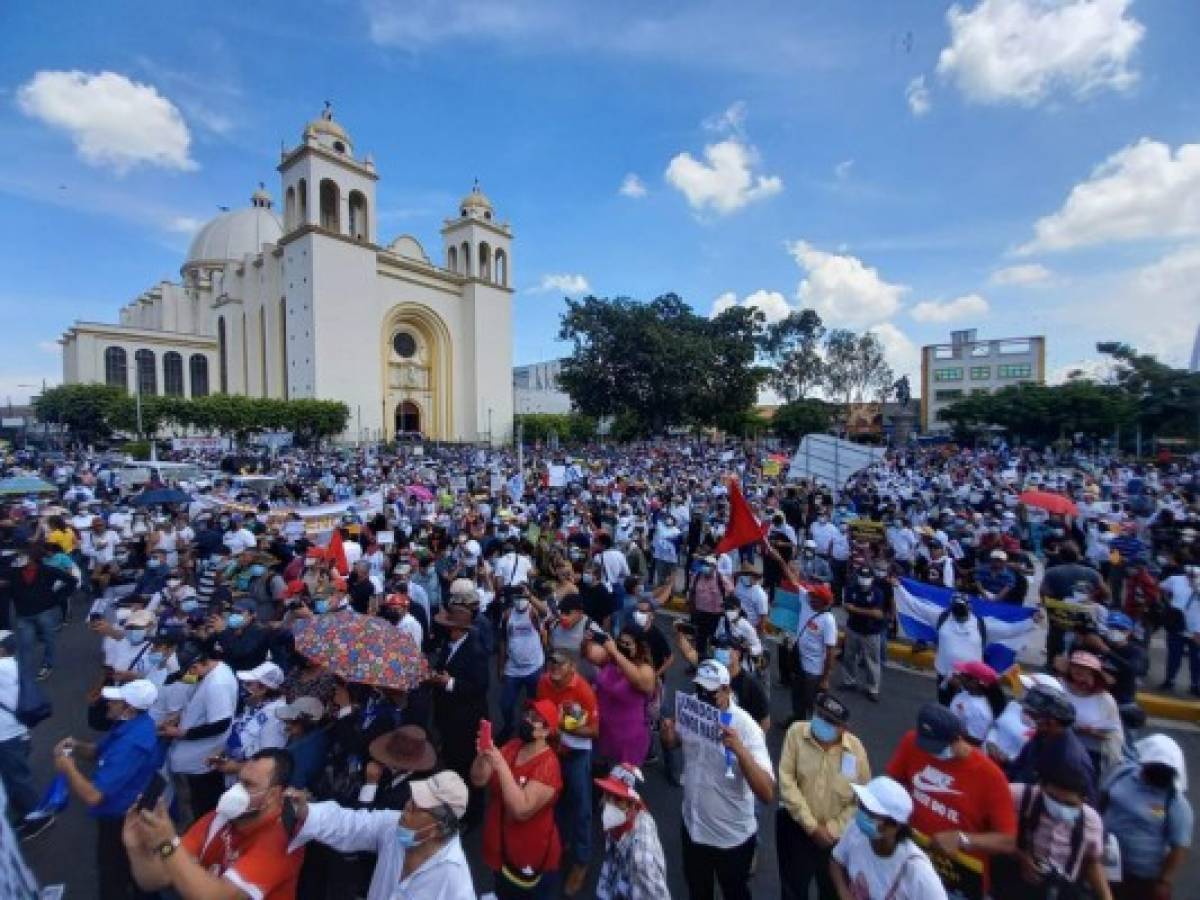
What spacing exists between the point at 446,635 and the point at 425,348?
43407mm

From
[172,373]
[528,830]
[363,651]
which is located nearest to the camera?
[528,830]

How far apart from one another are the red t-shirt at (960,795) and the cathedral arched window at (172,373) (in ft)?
177

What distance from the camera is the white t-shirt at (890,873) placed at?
78.5 inches

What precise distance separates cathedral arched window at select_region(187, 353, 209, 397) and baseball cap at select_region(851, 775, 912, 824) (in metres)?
54.4

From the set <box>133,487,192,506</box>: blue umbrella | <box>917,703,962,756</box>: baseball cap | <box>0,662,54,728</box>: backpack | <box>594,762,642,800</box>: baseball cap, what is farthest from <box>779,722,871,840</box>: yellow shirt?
<box>133,487,192,506</box>: blue umbrella

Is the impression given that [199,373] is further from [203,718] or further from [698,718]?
[698,718]

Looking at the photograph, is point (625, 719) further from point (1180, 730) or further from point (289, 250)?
point (289, 250)

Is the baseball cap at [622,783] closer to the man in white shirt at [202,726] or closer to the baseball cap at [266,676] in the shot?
the baseball cap at [266,676]

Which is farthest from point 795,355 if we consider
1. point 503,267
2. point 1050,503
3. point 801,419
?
point 1050,503

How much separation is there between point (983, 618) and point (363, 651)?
529 centimetres

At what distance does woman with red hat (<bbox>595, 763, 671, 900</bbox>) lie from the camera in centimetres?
228

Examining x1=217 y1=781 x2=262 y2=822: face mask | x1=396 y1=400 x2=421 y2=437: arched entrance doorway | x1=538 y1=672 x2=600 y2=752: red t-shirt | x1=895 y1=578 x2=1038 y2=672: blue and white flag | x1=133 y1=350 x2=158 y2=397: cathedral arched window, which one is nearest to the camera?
x1=217 y1=781 x2=262 y2=822: face mask

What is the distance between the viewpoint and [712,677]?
2.66 meters

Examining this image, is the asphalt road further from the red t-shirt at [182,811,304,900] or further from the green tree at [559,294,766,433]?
the green tree at [559,294,766,433]
